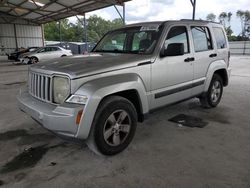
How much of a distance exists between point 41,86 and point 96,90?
896 millimetres

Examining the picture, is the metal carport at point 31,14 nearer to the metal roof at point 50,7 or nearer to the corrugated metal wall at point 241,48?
the metal roof at point 50,7

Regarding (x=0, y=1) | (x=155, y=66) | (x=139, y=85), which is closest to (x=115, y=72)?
(x=139, y=85)

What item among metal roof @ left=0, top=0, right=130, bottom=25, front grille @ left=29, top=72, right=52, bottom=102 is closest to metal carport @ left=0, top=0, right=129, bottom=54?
metal roof @ left=0, top=0, right=130, bottom=25

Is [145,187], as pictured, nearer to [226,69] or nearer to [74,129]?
[74,129]

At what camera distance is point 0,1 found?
1677 centimetres

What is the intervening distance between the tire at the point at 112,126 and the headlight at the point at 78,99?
0.81 ft

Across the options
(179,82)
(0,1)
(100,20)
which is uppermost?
(100,20)

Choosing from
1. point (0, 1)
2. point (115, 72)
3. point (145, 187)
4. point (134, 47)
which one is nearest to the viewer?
point (145, 187)

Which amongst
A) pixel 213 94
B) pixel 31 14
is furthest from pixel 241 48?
pixel 213 94

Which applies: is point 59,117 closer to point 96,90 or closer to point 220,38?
point 96,90

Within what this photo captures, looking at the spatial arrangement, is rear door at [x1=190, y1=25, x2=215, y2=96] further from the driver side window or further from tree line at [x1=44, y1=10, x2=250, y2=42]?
tree line at [x1=44, y1=10, x2=250, y2=42]

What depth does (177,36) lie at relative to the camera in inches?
152

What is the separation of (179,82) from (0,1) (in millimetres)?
17828

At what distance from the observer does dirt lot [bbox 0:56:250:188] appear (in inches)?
98.7
